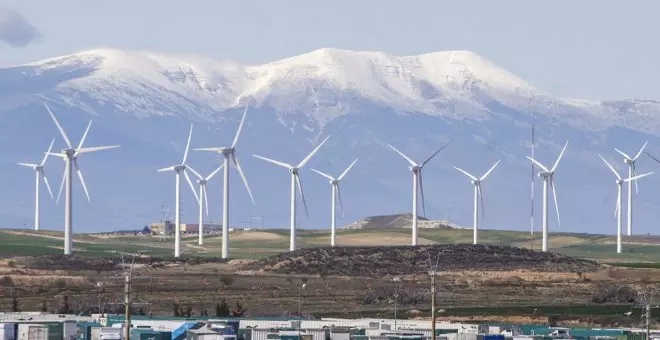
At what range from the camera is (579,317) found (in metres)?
147

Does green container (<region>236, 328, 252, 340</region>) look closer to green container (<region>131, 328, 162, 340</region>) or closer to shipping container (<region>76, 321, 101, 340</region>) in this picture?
green container (<region>131, 328, 162, 340</region>)

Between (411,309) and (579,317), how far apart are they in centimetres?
1462

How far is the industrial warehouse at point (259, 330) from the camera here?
11069cm

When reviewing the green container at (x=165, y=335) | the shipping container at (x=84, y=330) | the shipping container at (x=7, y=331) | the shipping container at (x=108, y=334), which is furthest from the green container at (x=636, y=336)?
the shipping container at (x=7, y=331)

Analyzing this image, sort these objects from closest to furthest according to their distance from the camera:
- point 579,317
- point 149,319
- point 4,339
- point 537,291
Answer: point 4,339 < point 149,319 < point 579,317 < point 537,291

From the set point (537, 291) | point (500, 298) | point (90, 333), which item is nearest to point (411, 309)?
point (500, 298)

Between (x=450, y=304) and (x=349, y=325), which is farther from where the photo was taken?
(x=450, y=304)

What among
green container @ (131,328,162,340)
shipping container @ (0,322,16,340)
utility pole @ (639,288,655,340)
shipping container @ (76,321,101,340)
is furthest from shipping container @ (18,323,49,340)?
utility pole @ (639,288,655,340)

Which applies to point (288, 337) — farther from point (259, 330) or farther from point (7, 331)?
point (7, 331)

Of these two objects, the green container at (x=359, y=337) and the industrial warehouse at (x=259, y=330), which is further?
the industrial warehouse at (x=259, y=330)

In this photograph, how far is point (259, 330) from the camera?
377 ft

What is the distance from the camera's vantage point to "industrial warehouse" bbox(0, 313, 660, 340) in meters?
111

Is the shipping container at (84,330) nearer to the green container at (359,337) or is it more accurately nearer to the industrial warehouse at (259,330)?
the industrial warehouse at (259,330)

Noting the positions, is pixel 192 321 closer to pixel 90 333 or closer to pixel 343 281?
pixel 90 333
